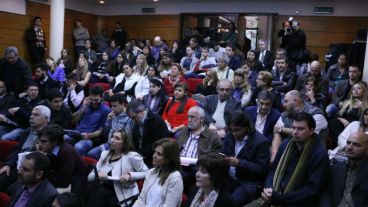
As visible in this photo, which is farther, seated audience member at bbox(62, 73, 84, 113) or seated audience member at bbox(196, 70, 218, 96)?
seated audience member at bbox(196, 70, 218, 96)

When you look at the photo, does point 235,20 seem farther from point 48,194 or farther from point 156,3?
point 48,194

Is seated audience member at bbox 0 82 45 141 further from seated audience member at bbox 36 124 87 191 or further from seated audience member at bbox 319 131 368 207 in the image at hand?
seated audience member at bbox 319 131 368 207

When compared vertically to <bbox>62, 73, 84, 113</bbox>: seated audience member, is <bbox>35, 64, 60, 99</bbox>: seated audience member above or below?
above

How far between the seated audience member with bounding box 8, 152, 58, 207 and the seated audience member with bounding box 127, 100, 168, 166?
4.19ft

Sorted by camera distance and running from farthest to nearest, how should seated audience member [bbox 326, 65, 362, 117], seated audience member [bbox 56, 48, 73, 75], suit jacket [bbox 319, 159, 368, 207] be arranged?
seated audience member [bbox 56, 48, 73, 75] < seated audience member [bbox 326, 65, 362, 117] < suit jacket [bbox 319, 159, 368, 207]

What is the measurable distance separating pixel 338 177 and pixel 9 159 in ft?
9.10

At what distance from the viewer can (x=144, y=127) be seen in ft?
12.8

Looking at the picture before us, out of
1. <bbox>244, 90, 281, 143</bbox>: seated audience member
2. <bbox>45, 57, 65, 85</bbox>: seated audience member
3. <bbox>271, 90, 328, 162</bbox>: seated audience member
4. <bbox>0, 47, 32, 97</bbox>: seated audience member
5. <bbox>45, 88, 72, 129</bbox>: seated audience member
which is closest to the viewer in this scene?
<bbox>271, 90, 328, 162</bbox>: seated audience member

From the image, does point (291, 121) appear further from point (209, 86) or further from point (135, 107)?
point (209, 86)

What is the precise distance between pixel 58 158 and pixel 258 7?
8.47m

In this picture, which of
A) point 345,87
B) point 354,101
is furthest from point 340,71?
point 354,101

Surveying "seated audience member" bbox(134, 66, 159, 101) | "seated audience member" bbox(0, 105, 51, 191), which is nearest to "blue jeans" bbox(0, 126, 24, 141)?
"seated audience member" bbox(0, 105, 51, 191)

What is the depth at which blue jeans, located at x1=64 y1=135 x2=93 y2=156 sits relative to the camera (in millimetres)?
4389

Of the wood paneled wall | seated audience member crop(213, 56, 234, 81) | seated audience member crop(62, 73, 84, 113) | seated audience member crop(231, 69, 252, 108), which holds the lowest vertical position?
seated audience member crop(62, 73, 84, 113)
